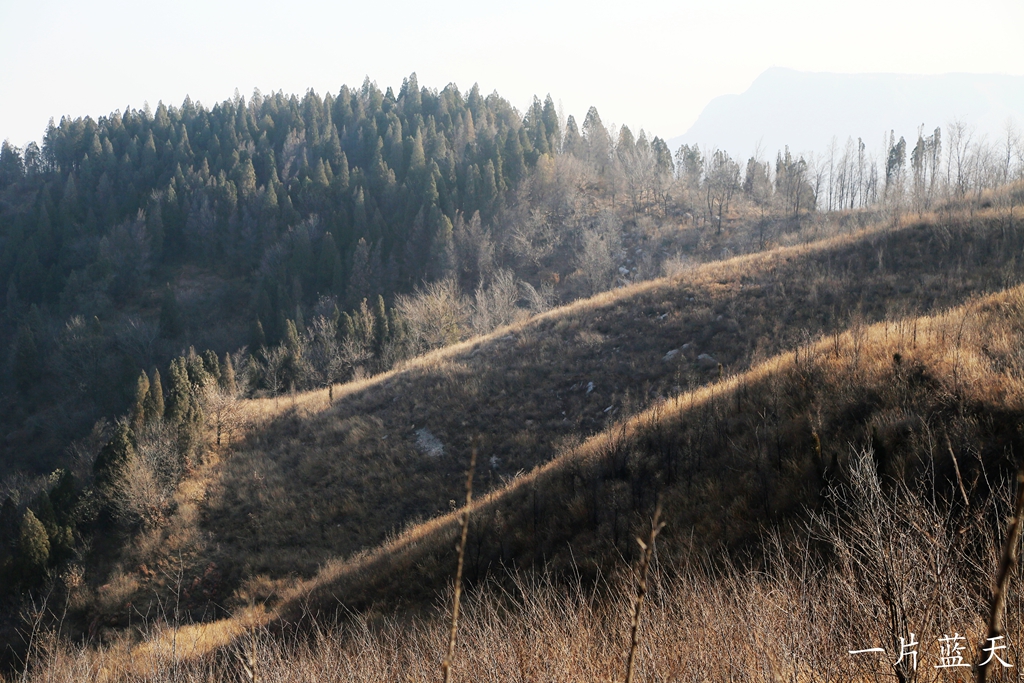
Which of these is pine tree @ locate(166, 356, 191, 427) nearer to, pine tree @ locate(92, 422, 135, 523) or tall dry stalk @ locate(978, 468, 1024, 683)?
pine tree @ locate(92, 422, 135, 523)

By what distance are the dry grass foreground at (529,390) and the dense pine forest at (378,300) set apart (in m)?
Answer: 0.15

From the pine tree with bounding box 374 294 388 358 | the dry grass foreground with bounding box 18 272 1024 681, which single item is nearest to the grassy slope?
the dry grass foreground with bounding box 18 272 1024 681

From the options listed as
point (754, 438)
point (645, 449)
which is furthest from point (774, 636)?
point (645, 449)

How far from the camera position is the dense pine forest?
2145 centimetres

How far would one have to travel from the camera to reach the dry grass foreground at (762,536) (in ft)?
13.6

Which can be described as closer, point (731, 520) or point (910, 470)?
point (910, 470)

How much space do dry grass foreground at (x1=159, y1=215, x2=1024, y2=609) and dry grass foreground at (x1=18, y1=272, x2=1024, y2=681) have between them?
7.08m

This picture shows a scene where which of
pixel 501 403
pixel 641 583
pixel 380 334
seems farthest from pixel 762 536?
pixel 380 334

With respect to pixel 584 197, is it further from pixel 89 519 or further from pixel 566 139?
pixel 89 519

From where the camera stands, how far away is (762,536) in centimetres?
710

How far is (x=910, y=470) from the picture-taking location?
6.95 metres

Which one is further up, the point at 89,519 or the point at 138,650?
the point at 138,650

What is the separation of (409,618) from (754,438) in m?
6.56

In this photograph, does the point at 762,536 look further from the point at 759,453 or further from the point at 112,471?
the point at 112,471
